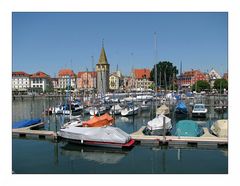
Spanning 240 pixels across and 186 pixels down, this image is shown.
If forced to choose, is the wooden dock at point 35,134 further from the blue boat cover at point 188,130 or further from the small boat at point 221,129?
the small boat at point 221,129

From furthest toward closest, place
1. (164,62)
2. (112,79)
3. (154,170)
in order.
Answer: (112,79) < (164,62) < (154,170)

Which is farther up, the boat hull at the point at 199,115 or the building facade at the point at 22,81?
the building facade at the point at 22,81

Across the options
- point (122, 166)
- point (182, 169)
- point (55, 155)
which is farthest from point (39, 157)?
point (182, 169)

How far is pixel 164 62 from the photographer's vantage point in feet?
238

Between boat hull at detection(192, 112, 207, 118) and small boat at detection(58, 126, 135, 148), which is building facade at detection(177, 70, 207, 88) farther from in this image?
small boat at detection(58, 126, 135, 148)

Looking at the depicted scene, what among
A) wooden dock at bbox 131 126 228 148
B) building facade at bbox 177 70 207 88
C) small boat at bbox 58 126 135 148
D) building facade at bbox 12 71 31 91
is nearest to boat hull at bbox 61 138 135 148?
small boat at bbox 58 126 135 148

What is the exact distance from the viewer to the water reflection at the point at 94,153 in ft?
40.9

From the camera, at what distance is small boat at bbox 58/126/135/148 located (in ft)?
45.3

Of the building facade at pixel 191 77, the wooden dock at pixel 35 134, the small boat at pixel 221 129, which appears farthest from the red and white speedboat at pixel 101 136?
the building facade at pixel 191 77

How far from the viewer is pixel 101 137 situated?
14148 millimetres

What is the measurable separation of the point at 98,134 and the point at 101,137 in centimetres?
27

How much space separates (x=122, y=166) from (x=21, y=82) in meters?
88.6

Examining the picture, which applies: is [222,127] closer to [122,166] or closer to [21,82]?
[122,166]

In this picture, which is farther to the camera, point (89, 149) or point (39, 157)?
point (89, 149)
